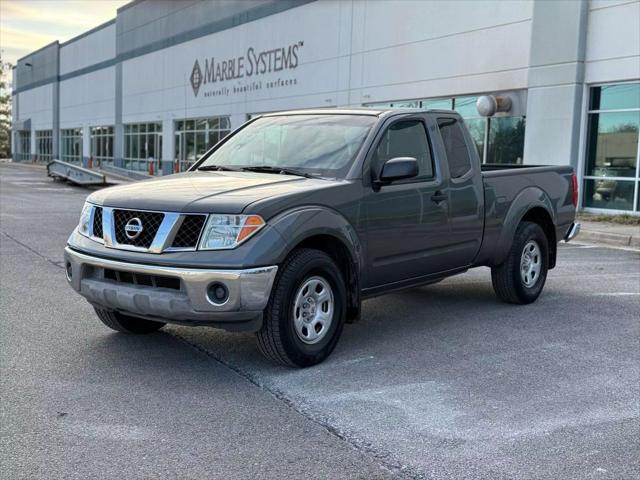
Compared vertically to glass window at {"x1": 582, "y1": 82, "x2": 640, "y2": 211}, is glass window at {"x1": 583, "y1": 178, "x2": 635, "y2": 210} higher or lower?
lower

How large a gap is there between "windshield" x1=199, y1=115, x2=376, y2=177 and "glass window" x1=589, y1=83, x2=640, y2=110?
13.5 metres

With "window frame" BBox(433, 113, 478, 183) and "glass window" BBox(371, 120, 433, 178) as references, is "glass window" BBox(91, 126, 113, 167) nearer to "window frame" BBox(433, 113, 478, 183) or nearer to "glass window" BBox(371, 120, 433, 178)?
"window frame" BBox(433, 113, 478, 183)

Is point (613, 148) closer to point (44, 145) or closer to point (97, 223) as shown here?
point (97, 223)

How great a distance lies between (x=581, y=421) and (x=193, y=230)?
271 cm

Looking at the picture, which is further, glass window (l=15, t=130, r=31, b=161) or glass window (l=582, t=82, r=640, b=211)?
glass window (l=15, t=130, r=31, b=161)

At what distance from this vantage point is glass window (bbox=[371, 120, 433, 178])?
598 cm

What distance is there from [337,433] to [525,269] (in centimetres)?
419

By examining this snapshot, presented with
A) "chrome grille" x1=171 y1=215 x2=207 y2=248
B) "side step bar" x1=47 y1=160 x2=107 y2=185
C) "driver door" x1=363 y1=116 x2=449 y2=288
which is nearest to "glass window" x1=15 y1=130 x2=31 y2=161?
"side step bar" x1=47 y1=160 x2=107 y2=185

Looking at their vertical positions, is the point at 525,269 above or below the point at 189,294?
below

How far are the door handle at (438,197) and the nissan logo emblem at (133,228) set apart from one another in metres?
2.56

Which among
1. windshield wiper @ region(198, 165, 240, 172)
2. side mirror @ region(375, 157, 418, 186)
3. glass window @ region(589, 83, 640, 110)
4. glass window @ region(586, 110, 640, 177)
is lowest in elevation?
windshield wiper @ region(198, 165, 240, 172)

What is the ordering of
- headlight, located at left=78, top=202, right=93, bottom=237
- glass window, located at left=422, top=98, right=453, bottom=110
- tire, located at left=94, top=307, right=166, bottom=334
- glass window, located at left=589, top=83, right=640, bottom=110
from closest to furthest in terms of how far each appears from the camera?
1. headlight, located at left=78, top=202, right=93, bottom=237
2. tire, located at left=94, top=307, right=166, bottom=334
3. glass window, located at left=589, top=83, right=640, bottom=110
4. glass window, located at left=422, top=98, right=453, bottom=110

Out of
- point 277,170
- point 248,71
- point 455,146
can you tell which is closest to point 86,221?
point 277,170

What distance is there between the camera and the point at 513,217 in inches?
286
